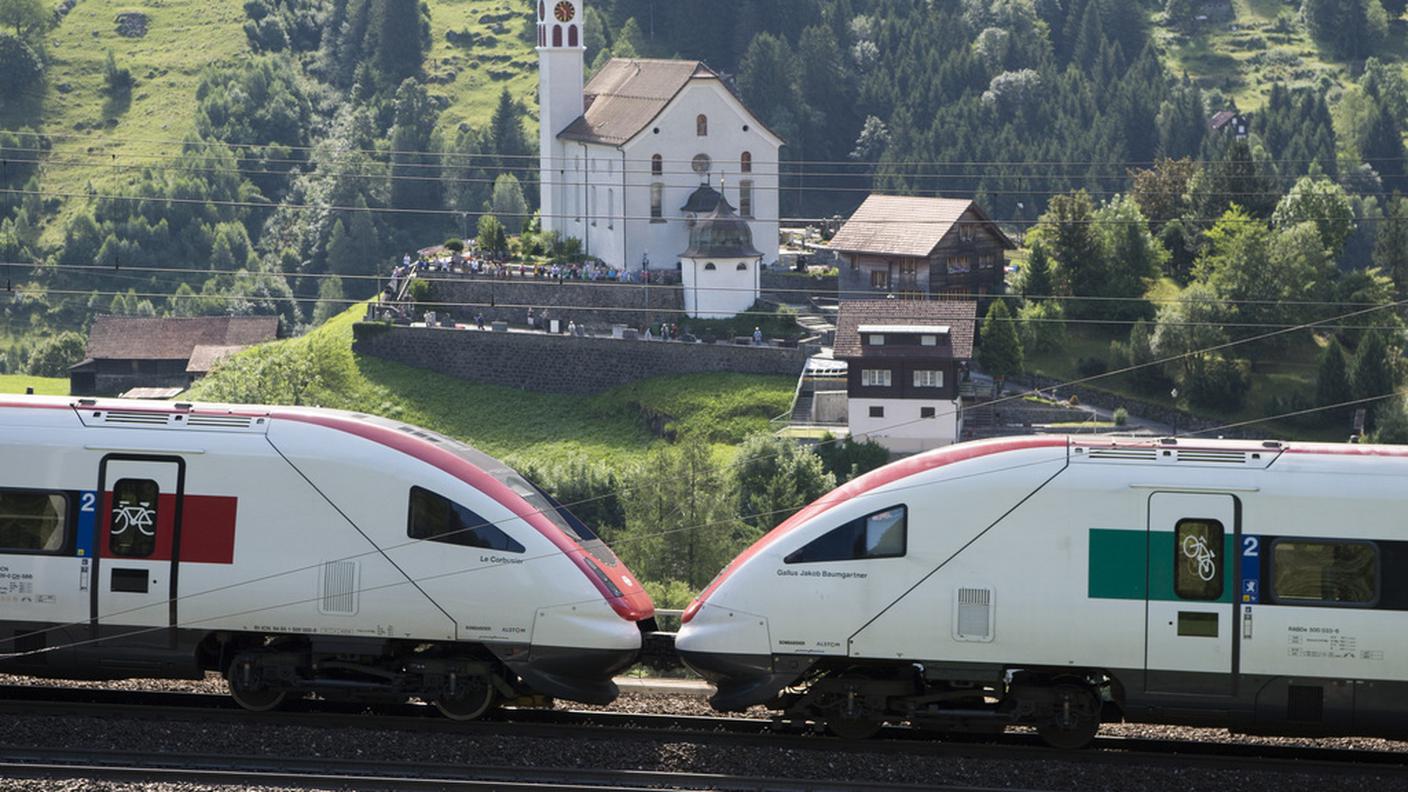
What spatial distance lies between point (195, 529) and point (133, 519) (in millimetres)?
685

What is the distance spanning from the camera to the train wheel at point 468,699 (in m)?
22.0

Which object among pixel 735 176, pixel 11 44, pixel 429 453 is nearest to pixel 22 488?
pixel 429 453

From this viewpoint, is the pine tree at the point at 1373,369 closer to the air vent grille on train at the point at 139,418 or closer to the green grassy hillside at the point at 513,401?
the green grassy hillside at the point at 513,401

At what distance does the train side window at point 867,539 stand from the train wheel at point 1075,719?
2225 millimetres

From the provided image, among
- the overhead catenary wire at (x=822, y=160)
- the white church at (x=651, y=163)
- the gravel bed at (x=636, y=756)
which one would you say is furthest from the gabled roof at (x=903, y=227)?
the gravel bed at (x=636, y=756)

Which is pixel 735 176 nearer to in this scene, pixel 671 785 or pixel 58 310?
pixel 58 310

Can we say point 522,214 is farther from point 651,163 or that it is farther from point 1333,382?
point 1333,382

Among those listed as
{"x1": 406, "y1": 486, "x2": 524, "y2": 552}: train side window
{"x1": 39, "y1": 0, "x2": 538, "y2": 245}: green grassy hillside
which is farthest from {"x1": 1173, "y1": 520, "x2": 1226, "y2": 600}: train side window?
{"x1": 39, "y1": 0, "x2": 538, "y2": 245}: green grassy hillside

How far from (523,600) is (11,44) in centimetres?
17718

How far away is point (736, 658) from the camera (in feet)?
71.3

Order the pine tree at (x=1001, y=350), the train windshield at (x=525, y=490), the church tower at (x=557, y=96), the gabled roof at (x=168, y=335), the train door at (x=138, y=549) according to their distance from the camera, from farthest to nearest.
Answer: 1. the gabled roof at (x=168, y=335)
2. the church tower at (x=557, y=96)
3. the pine tree at (x=1001, y=350)
4. the train windshield at (x=525, y=490)
5. the train door at (x=138, y=549)

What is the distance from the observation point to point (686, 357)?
290ft

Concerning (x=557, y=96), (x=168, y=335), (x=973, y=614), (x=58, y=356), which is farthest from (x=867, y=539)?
(x=58, y=356)

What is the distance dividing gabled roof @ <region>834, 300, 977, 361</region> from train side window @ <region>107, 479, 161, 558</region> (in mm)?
58153
